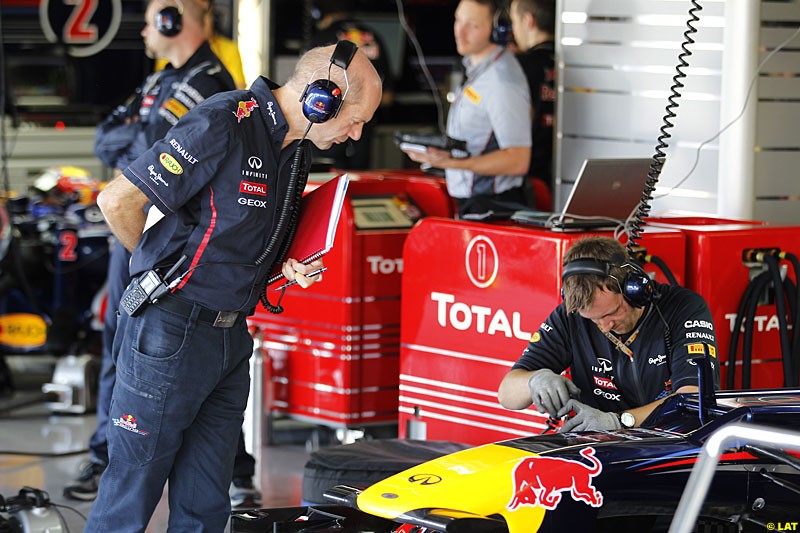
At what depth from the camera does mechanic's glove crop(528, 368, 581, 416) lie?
3984mm

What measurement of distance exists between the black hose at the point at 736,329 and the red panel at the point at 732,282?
3cm

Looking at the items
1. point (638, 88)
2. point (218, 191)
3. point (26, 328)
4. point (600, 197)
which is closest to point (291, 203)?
point (218, 191)

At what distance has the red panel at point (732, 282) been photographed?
185 inches

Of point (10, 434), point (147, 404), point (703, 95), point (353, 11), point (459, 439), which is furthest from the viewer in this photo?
point (353, 11)

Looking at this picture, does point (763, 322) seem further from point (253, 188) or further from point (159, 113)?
point (159, 113)

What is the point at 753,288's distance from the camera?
15.3 feet

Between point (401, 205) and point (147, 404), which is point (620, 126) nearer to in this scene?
point (401, 205)

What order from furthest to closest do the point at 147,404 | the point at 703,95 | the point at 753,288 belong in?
the point at 703,95, the point at 753,288, the point at 147,404

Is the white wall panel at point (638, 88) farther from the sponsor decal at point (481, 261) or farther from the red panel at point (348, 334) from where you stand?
the sponsor decal at point (481, 261)

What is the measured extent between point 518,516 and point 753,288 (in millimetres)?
1834

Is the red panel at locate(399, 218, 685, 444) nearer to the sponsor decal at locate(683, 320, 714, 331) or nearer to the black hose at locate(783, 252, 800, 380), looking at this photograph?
the black hose at locate(783, 252, 800, 380)

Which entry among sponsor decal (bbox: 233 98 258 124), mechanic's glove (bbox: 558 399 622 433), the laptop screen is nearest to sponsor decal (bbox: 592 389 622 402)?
mechanic's glove (bbox: 558 399 622 433)

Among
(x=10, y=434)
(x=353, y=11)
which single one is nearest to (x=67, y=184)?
(x=10, y=434)

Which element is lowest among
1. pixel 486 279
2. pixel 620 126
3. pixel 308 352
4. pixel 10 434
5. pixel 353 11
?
pixel 10 434
